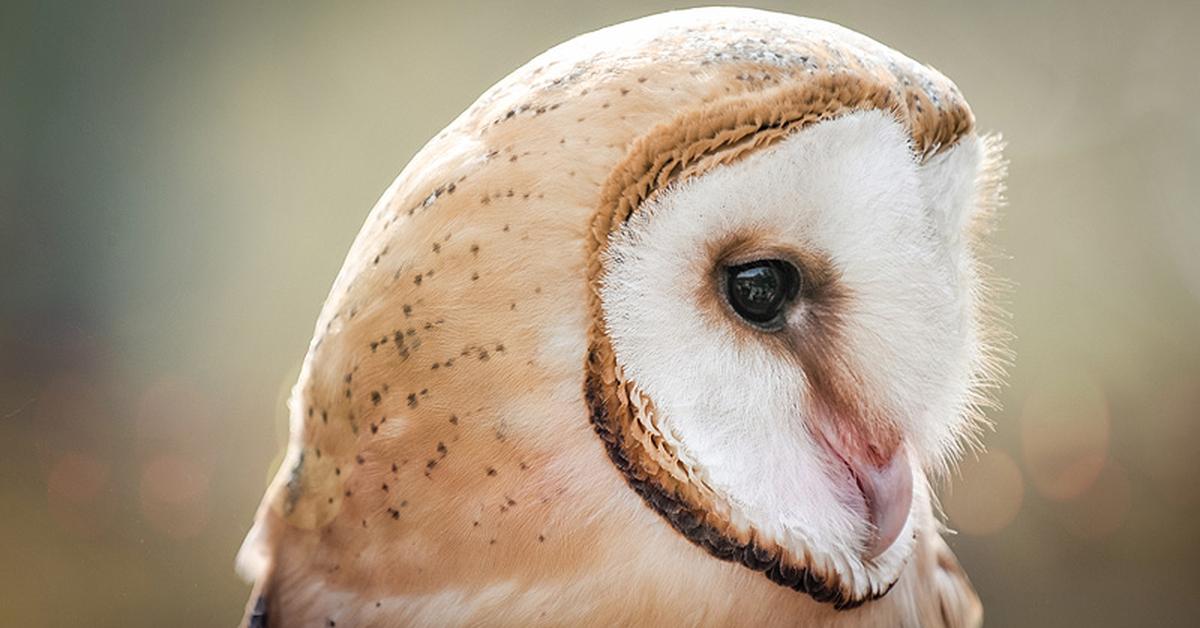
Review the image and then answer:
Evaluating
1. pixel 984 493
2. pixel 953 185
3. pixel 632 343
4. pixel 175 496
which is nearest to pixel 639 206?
pixel 632 343

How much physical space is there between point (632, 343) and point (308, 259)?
144 cm

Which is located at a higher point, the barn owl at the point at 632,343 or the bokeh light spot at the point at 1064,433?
the barn owl at the point at 632,343

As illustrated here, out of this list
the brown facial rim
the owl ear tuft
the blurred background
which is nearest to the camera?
the brown facial rim

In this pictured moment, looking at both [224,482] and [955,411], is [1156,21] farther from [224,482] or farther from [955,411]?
[224,482]

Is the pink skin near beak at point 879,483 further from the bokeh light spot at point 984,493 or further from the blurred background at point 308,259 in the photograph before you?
the bokeh light spot at point 984,493

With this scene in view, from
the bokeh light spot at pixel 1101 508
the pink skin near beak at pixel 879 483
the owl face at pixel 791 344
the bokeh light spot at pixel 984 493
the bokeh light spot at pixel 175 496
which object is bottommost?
the bokeh light spot at pixel 1101 508

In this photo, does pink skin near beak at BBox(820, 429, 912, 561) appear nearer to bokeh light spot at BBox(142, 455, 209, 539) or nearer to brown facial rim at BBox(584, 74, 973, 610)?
brown facial rim at BBox(584, 74, 973, 610)

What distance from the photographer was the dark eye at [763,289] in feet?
1.95

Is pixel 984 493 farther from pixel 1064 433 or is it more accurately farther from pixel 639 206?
pixel 639 206

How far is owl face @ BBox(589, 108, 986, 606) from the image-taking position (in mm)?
570

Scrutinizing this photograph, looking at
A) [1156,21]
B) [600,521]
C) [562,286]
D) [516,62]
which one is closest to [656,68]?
[562,286]

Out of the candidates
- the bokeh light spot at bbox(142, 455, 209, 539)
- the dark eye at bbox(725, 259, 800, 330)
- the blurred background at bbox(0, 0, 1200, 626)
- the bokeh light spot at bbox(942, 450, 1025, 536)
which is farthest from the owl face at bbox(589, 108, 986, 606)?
the bokeh light spot at bbox(942, 450, 1025, 536)

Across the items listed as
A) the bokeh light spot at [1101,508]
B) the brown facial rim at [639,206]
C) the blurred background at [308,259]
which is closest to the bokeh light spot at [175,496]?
the blurred background at [308,259]

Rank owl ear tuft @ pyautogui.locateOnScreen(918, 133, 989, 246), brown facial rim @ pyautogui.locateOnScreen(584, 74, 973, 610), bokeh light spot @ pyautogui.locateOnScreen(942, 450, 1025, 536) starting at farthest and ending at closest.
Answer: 1. bokeh light spot @ pyautogui.locateOnScreen(942, 450, 1025, 536)
2. owl ear tuft @ pyautogui.locateOnScreen(918, 133, 989, 246)
3. brown facial rim @ pyautogui.locateOnScreen(584, 74, 973, 610)
